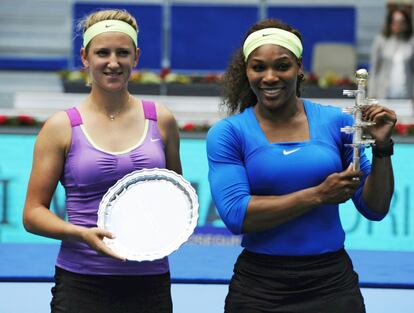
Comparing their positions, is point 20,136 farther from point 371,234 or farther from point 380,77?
point 380,77

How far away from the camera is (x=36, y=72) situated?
43.5 ft

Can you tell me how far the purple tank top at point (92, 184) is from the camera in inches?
123

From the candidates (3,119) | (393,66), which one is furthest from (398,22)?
A: (3,119)

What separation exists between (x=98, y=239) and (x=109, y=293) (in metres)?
0.25

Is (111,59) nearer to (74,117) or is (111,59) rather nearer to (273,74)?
(74,117)

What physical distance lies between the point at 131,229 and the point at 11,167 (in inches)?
165

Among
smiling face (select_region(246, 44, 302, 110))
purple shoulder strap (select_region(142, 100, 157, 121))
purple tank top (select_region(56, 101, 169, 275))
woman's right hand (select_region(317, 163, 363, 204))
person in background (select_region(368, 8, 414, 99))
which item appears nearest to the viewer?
woman's right hand (select_region(317, 163, 363, 204))

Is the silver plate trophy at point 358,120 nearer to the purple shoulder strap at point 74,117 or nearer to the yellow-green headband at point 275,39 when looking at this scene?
the yellow-green headband at point 275,39

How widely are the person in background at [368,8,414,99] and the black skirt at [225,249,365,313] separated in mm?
7082

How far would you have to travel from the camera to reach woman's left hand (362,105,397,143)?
2.90m

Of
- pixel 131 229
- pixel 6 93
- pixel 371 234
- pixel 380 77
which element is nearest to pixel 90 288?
pixel 131 229

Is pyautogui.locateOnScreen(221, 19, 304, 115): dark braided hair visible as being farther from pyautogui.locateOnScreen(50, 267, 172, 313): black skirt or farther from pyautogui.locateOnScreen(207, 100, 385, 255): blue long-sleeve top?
pyautogui.locateOnScreen(50, 267, 172, 313): black skirt

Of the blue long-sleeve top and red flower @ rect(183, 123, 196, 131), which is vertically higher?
the blue long-sleeve top

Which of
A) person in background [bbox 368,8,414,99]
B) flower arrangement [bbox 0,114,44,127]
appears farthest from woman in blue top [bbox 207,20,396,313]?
person in background [bbox 368,8,414,99]
